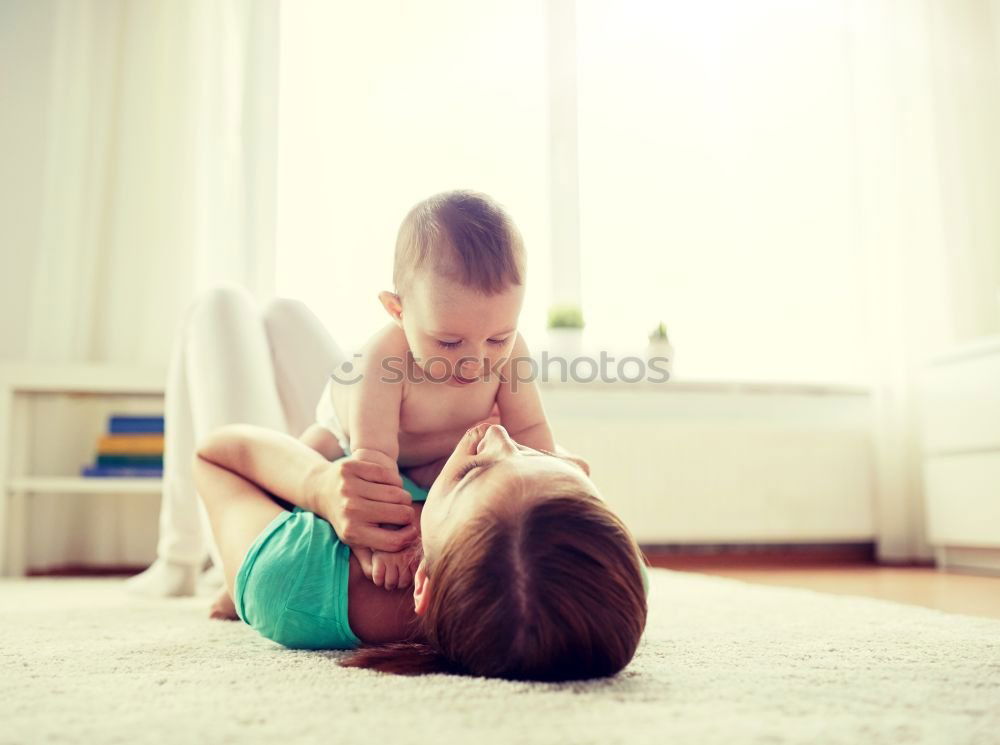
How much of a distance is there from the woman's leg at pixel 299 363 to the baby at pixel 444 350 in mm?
577

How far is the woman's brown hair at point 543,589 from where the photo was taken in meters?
0.69

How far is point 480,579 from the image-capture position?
70cm

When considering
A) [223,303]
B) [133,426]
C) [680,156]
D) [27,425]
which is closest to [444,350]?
[223,303]

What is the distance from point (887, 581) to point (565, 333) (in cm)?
132

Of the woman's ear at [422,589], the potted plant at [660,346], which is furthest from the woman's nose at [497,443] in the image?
the potted plant at [660,346]

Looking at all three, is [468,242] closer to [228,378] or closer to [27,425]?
[228,378]

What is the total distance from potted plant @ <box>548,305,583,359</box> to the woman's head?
7.55 feet

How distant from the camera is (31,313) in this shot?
285cm

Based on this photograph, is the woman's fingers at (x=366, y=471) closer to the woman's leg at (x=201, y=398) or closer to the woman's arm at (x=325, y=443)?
the woman's arm at (x=325, y=443)

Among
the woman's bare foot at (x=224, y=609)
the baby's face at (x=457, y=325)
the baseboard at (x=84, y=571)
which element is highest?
the baby's face at (x=457, y=325)

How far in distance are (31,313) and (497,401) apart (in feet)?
7.37

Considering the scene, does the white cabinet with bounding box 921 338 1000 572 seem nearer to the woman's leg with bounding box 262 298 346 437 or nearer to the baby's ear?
the woman's leg with bounding box 262 298 346 437

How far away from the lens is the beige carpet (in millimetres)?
608

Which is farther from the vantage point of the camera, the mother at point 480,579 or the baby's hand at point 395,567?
the baby's hand at point 395,567
